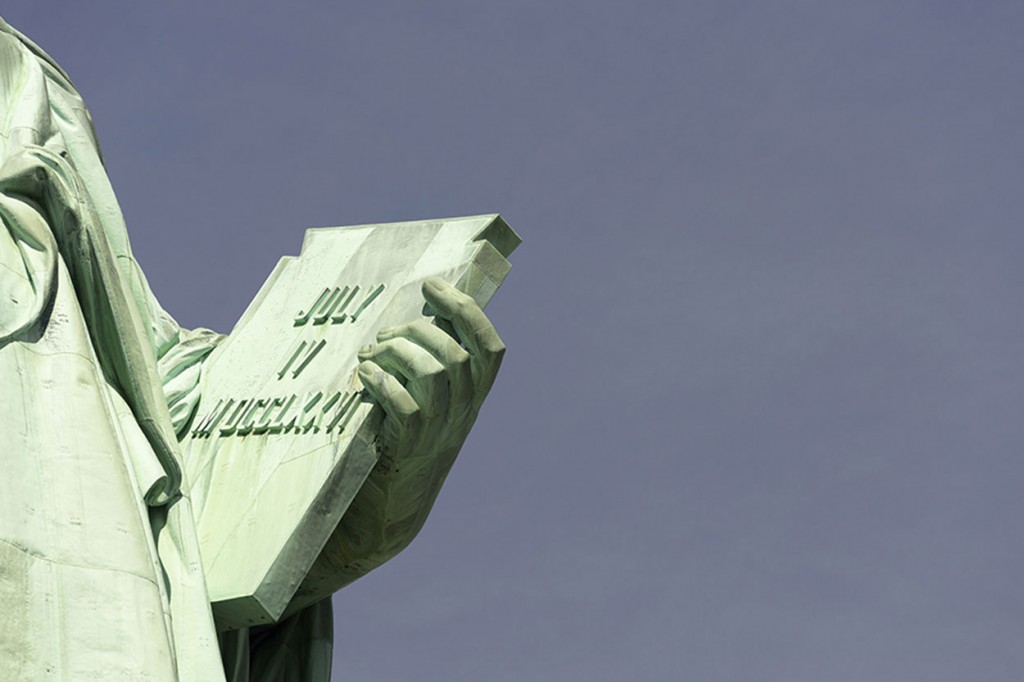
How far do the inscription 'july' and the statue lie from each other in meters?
0.01

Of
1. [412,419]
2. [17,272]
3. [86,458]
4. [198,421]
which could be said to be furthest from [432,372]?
[17,272]

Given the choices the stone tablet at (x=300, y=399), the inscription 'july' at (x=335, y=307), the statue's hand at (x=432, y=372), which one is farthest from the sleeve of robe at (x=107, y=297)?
the inscription 'july' at (x=335, y=307)

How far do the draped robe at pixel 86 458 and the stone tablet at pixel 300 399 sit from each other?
0.86 ft

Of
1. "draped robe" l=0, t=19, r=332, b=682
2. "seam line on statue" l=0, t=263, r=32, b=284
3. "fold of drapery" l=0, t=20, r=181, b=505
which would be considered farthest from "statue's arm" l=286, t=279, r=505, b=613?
"seam line on statue" l=0, t=263, r=32, b=284

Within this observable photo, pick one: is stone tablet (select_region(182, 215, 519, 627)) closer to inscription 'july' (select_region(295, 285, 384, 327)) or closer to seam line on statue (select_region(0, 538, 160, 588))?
inscription 'july' (select_region(295, 285, 384, 327))

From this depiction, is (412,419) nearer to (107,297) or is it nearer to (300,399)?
(300,399)

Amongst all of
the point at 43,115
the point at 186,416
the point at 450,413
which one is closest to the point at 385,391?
the point at 450,413

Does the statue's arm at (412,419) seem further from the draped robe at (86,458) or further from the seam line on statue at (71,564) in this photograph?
the seam line on statue at (71,564)

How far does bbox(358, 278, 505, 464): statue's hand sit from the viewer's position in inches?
510

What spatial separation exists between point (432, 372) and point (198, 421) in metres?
1.40

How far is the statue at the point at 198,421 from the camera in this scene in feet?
37.7

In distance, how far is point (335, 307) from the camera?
13836mm

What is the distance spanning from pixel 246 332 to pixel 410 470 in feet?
4.44

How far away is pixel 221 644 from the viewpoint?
13172 mm
